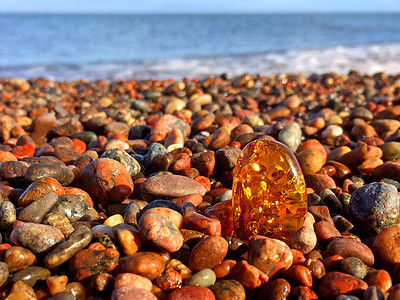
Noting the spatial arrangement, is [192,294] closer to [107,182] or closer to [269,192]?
[269,192]

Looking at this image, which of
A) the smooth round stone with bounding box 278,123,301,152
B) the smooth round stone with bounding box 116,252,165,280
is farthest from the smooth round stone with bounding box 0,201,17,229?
the smooth round stone with bounding box 278,123,301,152

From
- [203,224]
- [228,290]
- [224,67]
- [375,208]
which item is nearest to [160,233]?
[203,224]

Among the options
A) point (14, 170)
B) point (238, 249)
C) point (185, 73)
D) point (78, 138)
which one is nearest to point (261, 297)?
point (238, 249)

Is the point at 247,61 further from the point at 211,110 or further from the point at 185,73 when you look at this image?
the point at 211,110

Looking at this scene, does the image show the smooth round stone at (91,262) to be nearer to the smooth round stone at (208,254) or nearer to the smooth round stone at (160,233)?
the smooth round stone at (160,233)

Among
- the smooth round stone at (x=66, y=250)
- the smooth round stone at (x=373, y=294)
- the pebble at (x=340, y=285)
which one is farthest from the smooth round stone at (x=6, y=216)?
the smooth round stone at (x=373, y=294)
